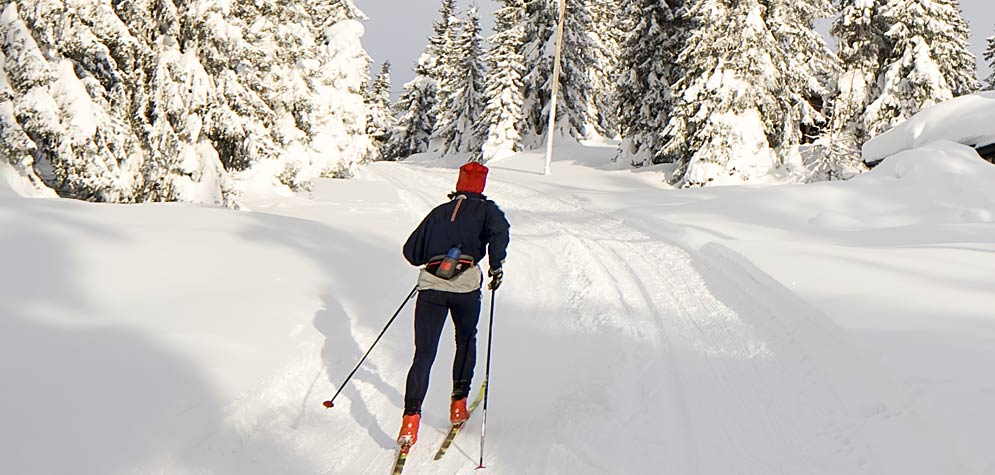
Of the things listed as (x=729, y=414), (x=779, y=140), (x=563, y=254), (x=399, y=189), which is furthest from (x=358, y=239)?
(x=779, y=140)

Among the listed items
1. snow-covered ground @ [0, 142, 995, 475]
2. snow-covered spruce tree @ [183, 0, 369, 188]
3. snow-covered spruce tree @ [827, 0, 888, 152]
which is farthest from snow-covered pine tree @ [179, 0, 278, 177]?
snow-covered spruce tree @ [827, 0, 888, 152]

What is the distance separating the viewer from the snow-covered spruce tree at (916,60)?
21469 mm

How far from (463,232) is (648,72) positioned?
75.6 feet

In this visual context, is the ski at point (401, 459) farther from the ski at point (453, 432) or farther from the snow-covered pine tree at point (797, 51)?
the snow-covered pine tree at point (797, 51)

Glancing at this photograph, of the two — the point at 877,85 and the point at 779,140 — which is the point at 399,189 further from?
the point at 877,85

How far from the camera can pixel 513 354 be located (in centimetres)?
588

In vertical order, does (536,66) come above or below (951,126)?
above

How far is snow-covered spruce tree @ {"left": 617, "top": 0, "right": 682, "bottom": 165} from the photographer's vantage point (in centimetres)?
2452

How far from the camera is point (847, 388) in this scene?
4.68 metres

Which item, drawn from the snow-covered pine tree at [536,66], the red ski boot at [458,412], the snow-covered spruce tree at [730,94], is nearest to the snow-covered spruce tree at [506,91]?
the snow-covered pine tree at [536,66]

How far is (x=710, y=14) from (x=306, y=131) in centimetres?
1370

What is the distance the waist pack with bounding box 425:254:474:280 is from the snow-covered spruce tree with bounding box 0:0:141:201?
30.3 ft

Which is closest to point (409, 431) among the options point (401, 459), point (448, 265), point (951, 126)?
point (401, 459)

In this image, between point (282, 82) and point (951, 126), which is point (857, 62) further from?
point (282, 82)
